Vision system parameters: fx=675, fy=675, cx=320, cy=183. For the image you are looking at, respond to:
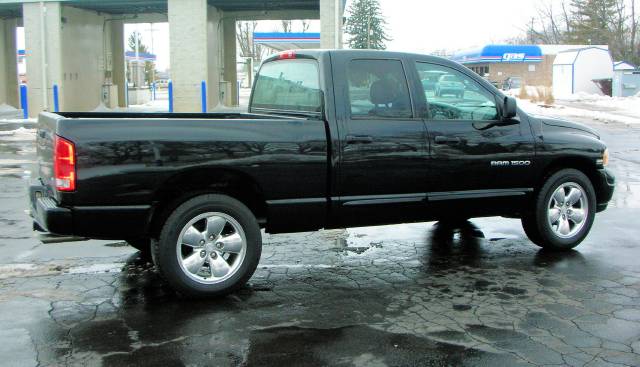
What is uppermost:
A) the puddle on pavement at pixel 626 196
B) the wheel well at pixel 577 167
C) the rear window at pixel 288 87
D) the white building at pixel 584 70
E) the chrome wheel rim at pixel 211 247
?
the white building at pixel 584 70

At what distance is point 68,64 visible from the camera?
27.8 meters

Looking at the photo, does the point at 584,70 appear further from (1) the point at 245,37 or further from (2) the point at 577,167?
(1) the point at 245,37

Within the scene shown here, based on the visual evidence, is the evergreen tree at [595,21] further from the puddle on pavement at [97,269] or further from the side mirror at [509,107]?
the puddle on pavement at [97,269]

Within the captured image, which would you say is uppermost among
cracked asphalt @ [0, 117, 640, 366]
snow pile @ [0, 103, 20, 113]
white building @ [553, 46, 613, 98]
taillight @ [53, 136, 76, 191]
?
white building @ [553, 46, 613, 98]

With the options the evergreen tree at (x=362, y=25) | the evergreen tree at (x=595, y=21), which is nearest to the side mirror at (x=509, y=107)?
the evergreen tree at (x=595, y=21)

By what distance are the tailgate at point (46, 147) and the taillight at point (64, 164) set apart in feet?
0.52

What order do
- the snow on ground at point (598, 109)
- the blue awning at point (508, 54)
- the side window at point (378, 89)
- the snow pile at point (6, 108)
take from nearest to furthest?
the side window at point (378, 89) → the snow on ground at point (598, 109) → the snow pile at point (6, 108) → the blue awning at point (508, 54)

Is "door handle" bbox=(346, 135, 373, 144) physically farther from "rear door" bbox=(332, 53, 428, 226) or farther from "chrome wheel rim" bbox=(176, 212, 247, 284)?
"chrome wheel rim" bbox=(176, 212, 247, 284)

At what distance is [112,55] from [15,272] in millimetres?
28952

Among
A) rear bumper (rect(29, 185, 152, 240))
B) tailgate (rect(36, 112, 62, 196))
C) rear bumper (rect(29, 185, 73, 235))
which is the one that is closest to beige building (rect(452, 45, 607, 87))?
tailgate (rect(36, 112, 62, 196))

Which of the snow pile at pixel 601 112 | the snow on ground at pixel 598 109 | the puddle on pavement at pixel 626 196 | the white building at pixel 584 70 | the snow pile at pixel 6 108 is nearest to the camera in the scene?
the puddle on pavement at pixel 626 196

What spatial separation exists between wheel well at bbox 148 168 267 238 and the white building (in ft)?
149

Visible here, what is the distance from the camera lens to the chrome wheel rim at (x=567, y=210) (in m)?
6.70

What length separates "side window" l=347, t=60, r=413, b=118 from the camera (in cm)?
584
